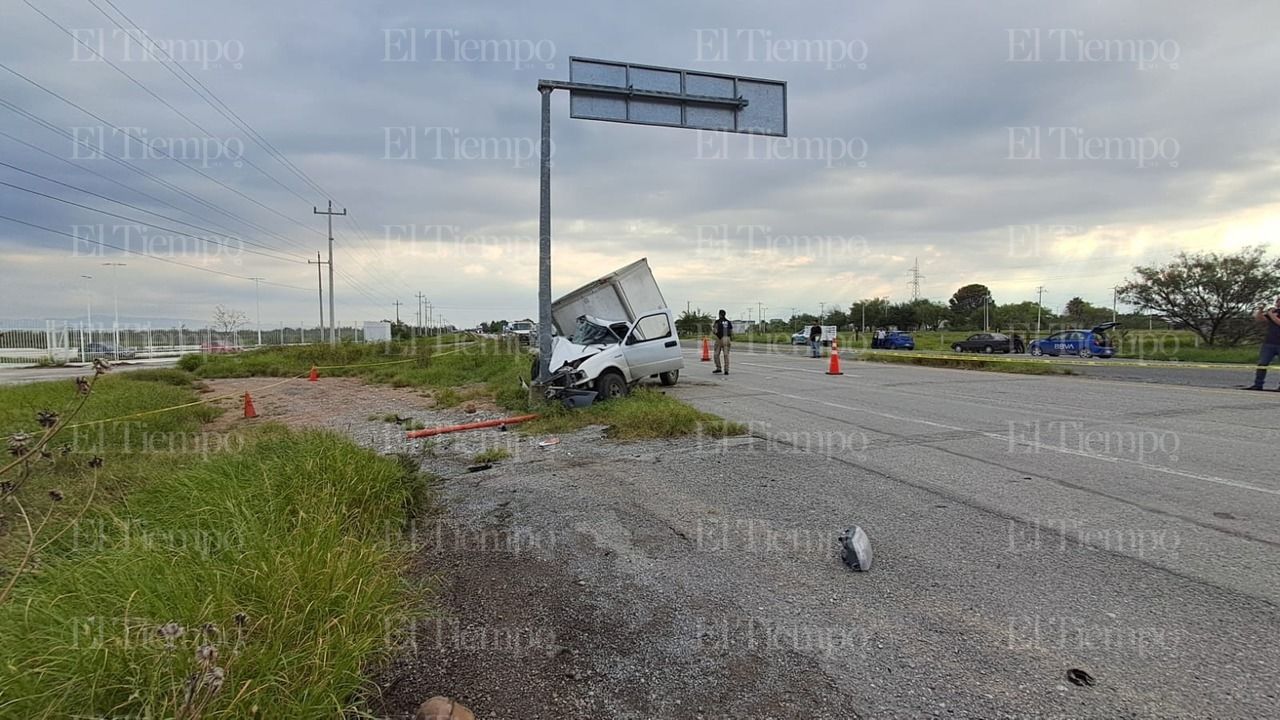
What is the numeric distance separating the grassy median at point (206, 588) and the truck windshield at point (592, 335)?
24.6 ft

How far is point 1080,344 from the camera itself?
2942 cm

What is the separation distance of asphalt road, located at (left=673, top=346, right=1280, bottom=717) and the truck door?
14.0 feet

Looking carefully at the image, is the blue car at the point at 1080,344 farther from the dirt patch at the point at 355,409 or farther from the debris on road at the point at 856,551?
the debris on road at the point at 856,551

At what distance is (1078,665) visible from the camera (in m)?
2.55

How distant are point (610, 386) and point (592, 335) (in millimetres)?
1810

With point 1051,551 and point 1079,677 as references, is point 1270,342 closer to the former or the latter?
point 1051,551

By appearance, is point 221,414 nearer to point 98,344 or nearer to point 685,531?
point 685,531

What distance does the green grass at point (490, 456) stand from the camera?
6.95m

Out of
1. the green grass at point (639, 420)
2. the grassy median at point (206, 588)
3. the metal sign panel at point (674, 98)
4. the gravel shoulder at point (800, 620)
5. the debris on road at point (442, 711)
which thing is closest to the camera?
the grassy median at point (206, 588)

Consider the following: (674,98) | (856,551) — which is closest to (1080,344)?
(674,98)

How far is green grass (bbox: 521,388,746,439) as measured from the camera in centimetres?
807

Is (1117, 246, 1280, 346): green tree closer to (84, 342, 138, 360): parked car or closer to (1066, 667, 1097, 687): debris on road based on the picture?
(1066, 667, 1097, 687): debris on road

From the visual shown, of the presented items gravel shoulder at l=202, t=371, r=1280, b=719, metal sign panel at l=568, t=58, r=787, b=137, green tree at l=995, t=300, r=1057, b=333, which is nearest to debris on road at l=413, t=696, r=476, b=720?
gravel shoulder at l=202, t=371, r=1280, b=719

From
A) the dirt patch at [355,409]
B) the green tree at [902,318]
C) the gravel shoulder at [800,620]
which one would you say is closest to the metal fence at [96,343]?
the dirt patch at [355,409]
